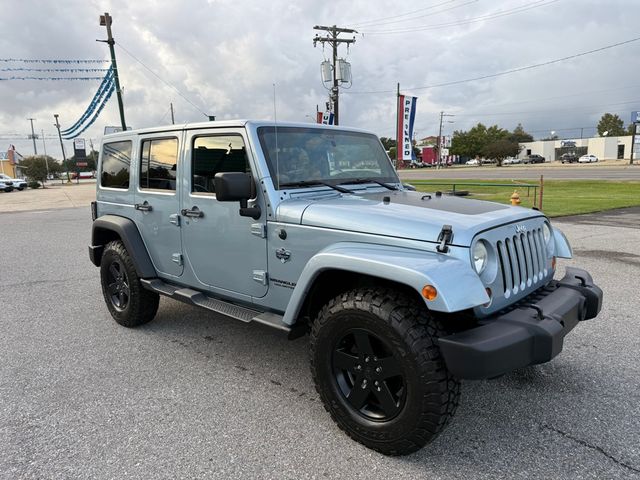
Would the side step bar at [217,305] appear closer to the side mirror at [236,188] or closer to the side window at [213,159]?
the side mirror at [236,188]

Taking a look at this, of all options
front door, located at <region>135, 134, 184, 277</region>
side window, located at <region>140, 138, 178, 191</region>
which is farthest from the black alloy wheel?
side window, located at <region>140, 138, 178, 191</region>

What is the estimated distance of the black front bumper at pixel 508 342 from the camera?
2199 millimetres

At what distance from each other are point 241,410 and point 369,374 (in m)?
1.00

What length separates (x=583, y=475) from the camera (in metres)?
2.38

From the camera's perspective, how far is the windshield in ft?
10.8

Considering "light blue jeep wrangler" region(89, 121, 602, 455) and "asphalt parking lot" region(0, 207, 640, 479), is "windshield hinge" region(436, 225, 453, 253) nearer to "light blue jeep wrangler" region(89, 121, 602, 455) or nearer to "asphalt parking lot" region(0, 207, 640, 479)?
"light blue jeep wrangler" region(89, 121, 602, 455)

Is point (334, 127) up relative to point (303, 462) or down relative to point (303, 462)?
up

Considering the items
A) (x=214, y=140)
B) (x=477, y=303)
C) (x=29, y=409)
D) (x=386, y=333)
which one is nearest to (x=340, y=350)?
(x=386, y=333)

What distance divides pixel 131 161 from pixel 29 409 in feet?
7.49

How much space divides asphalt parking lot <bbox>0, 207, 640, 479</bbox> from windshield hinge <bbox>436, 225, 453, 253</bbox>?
3.74 ft

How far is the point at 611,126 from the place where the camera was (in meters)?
94.5

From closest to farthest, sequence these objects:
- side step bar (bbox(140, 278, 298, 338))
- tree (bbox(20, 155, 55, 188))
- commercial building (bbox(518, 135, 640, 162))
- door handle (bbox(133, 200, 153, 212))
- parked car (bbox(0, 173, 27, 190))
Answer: side step bar (bbox(140, 278, 298, 338))
door handle (bbox(133, 200, 153, 212))
parked car (bbox(0, 173, 27, 190))
tree (bbox(20, 155, 55, 188))
commercial building (bbox(518, 135, 640, 162))

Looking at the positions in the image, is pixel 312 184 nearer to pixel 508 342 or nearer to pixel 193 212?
pixel 193 212

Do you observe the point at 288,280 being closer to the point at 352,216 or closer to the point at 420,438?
the point at 352,216
